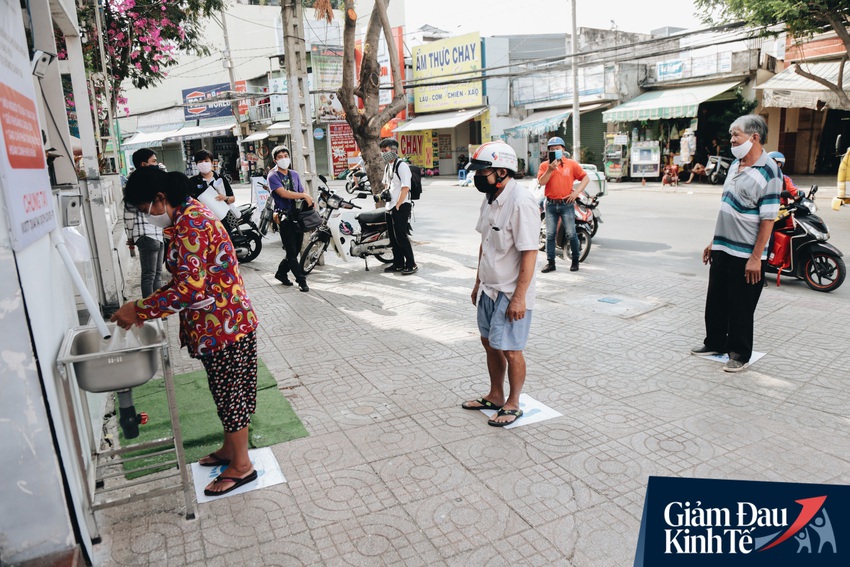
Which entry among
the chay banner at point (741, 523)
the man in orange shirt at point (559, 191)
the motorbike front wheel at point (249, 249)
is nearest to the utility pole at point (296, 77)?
the motorbike front wheel at point (249, 249)

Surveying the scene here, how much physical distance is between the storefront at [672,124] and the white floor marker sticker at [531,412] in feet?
63.6

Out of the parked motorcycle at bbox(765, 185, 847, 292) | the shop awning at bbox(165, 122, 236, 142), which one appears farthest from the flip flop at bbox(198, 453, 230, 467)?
the shop awning at bbox(165, 122, 236, 142)

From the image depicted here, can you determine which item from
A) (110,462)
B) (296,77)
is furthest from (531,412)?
(296,77)

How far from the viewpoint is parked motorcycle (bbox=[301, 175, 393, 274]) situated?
8.87 metres

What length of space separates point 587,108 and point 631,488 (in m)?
24.0

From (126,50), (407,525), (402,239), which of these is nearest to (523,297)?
(407,525)

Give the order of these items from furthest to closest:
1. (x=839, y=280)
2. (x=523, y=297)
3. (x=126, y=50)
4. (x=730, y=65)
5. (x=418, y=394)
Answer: (x=730, y=65) < (x=126, y=50) < (x=839, y=280) < (x=418, y=394) < (x=523, y=297)

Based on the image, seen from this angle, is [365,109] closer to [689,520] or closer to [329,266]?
[329,266]

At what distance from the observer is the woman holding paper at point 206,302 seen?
297 cm

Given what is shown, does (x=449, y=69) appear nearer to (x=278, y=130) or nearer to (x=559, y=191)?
(x=278, y=130)

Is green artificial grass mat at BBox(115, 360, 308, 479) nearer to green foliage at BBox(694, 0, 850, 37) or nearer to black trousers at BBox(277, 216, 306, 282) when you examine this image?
black trousers at BBox(277, 216, 306, 282)

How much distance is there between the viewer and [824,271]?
7.28 metres

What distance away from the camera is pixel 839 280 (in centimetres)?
717

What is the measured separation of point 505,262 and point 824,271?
17.7 feet
